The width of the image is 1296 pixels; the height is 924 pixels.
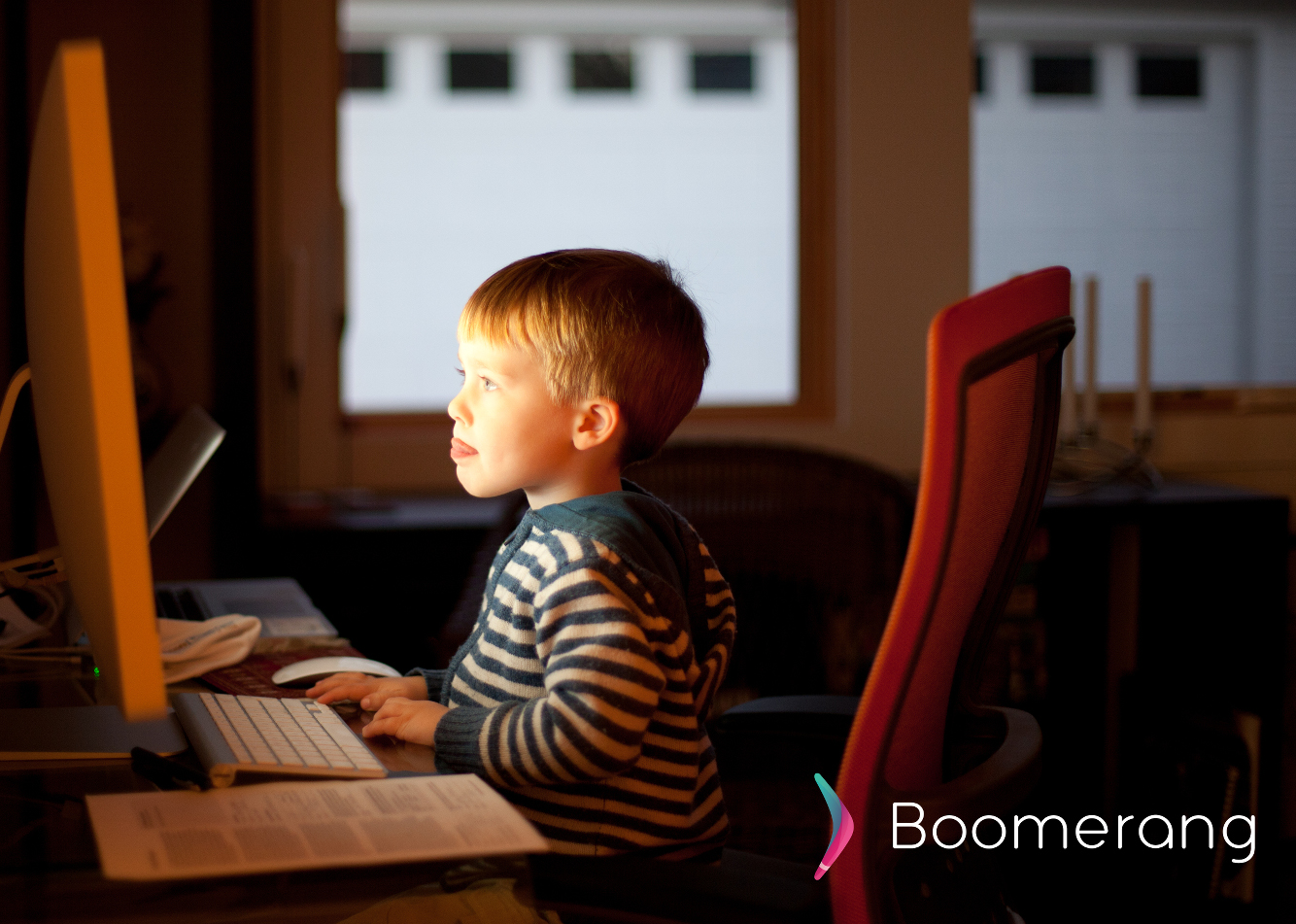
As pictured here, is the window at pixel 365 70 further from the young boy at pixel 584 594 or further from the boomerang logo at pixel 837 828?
the boomerang logo at pixel 837 828

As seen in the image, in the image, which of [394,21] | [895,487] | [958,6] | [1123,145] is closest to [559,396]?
[895,487]

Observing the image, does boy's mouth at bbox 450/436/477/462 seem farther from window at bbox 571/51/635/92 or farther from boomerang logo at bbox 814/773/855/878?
window at bbox 571/51/635/92

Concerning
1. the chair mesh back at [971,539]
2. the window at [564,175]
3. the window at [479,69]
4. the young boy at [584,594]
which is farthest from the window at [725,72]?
the chair mesh back at [971,539]

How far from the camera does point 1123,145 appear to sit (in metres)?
2.68

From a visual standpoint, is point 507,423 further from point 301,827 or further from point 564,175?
point 564,175

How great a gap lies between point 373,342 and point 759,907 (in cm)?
198

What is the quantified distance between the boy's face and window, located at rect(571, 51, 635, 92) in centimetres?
167

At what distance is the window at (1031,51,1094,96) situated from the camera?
2654mm

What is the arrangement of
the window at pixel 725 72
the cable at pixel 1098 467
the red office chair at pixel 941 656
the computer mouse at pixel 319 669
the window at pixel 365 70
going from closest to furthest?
the red office chair at pixel 941 656
the computer mouse at pixel 319 669
the cable at pixel 1098 467
the window at pixel 365 70
the window at pixel 725 72

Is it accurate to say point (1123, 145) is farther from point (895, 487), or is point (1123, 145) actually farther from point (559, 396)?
point (559, 396)

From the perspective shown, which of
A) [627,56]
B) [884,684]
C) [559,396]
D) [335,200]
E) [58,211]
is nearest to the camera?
[58,211]

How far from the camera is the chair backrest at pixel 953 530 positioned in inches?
29.6

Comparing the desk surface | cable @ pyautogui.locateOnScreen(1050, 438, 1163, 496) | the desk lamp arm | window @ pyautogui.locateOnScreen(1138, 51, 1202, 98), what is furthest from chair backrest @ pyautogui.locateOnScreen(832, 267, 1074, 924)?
window @ pyautogui.locateOnScreen(1138, 51, 1202, 98)

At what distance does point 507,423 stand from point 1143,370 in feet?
6.01
